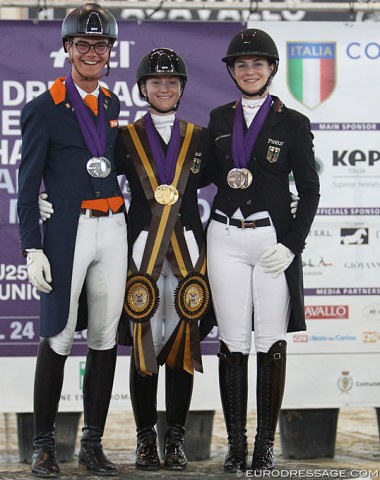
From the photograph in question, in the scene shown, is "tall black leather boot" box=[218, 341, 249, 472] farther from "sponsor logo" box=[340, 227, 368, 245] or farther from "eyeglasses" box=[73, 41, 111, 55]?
"sponsor logo" box=[340, 227, 368, 245]

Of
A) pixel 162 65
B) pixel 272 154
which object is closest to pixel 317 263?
pixel 272 154

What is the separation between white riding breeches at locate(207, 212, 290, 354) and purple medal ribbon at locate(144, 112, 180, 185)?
0.27 metres

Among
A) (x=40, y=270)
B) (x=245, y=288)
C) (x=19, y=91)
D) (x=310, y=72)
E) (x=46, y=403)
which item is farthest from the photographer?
(x=310, y=72)

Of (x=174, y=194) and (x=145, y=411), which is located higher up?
(x=174, y=194)

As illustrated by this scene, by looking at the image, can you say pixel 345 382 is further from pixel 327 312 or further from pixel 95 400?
pixel 95 400

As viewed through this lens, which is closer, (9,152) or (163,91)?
(163,91)

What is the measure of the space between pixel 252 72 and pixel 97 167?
702 millimetres

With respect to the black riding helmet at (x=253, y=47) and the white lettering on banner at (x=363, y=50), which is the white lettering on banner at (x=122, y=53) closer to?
the white lettering on banner at (x=363, y=50)

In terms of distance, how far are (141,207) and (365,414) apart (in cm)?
429

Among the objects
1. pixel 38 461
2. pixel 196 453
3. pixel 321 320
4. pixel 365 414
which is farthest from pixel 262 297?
pixel 365 414

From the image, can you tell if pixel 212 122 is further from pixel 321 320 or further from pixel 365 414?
pixel 365 414

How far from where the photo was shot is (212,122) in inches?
170

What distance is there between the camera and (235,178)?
164 inches

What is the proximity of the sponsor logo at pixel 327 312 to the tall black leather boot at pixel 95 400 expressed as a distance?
164cm
